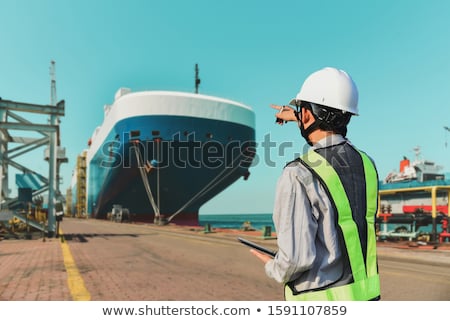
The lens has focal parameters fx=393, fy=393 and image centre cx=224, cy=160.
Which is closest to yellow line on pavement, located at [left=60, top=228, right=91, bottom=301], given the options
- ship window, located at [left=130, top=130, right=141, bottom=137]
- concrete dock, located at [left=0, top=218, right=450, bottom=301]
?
concrete dock, located at [left=0, top=218, right=450, bottom=301]

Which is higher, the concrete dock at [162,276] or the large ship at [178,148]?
the large ship at [178,148]

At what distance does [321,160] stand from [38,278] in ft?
21.4

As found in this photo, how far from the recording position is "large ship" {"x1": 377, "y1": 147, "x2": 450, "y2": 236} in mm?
15086

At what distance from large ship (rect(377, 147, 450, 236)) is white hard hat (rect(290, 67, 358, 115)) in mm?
14410

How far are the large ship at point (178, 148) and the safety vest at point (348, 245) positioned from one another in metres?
26.7

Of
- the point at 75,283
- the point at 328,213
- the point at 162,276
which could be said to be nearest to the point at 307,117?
the point at 328,213

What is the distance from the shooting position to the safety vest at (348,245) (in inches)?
54.8

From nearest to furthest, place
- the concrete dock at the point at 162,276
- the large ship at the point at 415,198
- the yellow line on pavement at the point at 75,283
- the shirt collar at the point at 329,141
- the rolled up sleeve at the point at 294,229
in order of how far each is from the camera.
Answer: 1. the rolled up sleeve at the point at 294,229
2. the shirt collar at the point at 329,141
3. the yellow line on pavement at the point at 75,283
4. the concrete dock at the point at 162,276
5. the large ship at the point at 415,198

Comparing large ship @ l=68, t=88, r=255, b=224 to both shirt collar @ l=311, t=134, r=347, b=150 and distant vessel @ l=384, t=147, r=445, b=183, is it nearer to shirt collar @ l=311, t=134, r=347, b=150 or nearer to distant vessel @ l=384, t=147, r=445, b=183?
distant vessel @ l=384, t=147, r=445, b=183

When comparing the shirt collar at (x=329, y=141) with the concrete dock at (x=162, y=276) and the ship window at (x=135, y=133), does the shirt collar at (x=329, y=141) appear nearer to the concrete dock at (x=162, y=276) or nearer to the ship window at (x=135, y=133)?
the concrete dock at (x=162, y=276)

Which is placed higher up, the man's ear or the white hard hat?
the white hard hat

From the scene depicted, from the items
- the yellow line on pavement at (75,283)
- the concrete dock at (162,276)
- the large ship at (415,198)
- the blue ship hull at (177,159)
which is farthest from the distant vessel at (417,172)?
the yellow line on pavement at (75,283)
